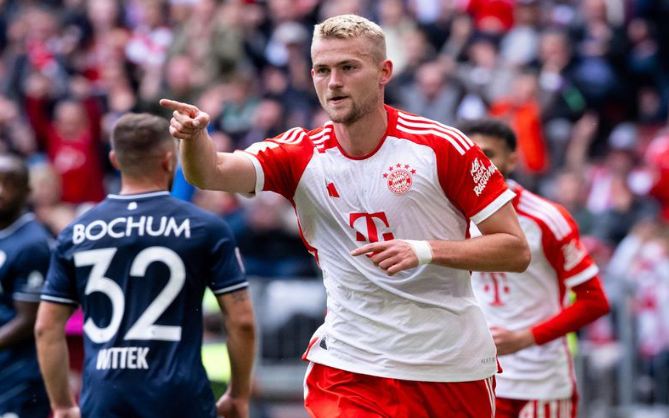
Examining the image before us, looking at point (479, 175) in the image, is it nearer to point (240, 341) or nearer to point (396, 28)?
point (240, 341)

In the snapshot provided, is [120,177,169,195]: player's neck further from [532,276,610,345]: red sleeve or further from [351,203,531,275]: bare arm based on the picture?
[532,276,610,345]: red sleeve

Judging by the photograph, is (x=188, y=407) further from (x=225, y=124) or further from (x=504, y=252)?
(x=225, y=124)

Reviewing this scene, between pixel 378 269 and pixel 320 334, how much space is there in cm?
53

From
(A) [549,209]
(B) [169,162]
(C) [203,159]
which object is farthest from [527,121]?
(C) [203,159]

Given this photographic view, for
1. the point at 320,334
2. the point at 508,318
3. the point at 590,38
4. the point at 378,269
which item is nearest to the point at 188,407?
the point at 320,334

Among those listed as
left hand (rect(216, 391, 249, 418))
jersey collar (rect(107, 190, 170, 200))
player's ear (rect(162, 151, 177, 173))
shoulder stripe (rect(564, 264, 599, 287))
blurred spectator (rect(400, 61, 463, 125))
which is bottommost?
left hand (rect(216, 391, 249, 418))

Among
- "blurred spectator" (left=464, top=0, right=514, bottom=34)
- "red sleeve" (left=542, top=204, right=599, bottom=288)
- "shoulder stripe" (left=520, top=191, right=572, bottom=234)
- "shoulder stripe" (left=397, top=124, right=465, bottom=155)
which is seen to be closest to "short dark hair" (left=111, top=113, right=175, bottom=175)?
"shoulder stripe" (left=397, top=124, right=465, bottom=155)

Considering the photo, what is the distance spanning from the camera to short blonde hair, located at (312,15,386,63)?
232 inches

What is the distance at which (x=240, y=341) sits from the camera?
6.66m

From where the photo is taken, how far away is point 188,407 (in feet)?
21.4

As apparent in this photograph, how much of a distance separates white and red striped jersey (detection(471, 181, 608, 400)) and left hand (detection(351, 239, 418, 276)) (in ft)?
7.26

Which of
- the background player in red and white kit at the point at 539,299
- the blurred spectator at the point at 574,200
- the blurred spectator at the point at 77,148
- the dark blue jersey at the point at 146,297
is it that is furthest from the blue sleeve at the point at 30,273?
the blurred spectator at the point at 77,148

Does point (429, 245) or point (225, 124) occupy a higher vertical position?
point (225, 124)

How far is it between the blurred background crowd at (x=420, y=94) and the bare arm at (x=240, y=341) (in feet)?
19.0
